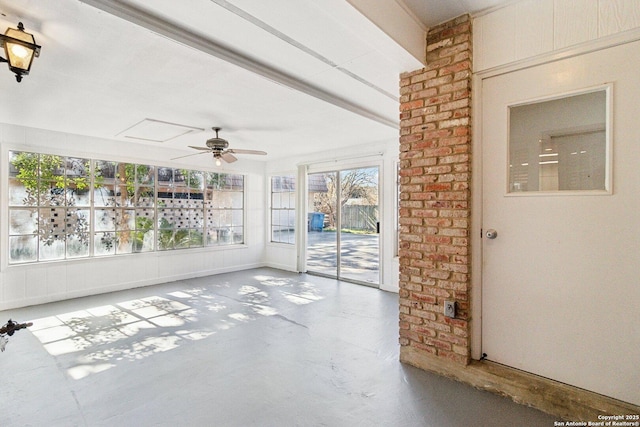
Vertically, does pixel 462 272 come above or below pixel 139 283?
above

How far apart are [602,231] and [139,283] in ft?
21.2

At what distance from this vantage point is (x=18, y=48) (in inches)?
77.4

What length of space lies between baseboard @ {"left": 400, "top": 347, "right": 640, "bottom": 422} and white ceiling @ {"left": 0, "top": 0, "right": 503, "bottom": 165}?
247 cm

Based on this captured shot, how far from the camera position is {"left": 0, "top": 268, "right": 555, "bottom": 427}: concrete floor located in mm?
2084

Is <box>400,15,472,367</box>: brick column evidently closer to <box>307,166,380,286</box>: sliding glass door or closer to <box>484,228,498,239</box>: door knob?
<box>484,228,498,239</box>: door knob

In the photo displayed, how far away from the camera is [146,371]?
269 centimetres

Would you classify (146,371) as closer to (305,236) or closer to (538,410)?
(538,410)

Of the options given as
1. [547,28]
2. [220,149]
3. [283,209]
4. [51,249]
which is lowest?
[51,249]

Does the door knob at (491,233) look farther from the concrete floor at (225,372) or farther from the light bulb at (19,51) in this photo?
the light bulb at (19,51)

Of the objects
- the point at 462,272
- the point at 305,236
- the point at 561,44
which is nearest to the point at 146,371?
the point at 462,272

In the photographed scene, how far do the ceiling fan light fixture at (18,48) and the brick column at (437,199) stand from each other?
8.93 feet

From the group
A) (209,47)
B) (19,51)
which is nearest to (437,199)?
(209,47)

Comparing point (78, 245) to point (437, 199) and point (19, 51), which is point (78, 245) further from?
point (437, 199)

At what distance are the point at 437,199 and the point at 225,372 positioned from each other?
2321 millimetres
